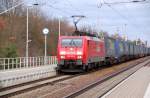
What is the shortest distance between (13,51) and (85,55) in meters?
9.60

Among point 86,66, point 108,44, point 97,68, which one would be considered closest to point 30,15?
point 108,44

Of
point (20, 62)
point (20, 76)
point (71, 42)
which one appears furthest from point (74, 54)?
point (20, 76)

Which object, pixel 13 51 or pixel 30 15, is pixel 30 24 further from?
pixel 13 51

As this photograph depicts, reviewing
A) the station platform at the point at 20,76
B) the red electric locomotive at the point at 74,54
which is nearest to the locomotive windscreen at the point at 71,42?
the red electric locomotive at the point at 74,54

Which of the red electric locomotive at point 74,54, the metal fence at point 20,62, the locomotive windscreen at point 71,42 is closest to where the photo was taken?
the red electric locomotive at point 74,54

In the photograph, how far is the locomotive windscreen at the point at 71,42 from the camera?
30219 mm

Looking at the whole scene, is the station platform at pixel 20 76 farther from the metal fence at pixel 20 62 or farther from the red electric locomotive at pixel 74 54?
the metal fence at pixel 20 62

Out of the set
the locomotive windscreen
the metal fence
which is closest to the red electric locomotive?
the locomotive windscreen

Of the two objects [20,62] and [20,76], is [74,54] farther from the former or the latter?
[20,76]

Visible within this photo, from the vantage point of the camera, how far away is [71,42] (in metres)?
30.5

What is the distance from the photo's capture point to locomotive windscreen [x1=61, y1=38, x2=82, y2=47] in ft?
99.1

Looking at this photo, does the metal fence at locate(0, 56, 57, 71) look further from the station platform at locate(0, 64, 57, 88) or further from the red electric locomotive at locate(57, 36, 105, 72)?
the red electric locomotive at locate(57, 36, 105, 72)

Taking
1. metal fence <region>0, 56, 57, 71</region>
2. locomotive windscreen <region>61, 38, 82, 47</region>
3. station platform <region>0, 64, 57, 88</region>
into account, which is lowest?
station platform <region>0, 64, 57, 88</region>

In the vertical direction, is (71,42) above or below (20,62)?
above
